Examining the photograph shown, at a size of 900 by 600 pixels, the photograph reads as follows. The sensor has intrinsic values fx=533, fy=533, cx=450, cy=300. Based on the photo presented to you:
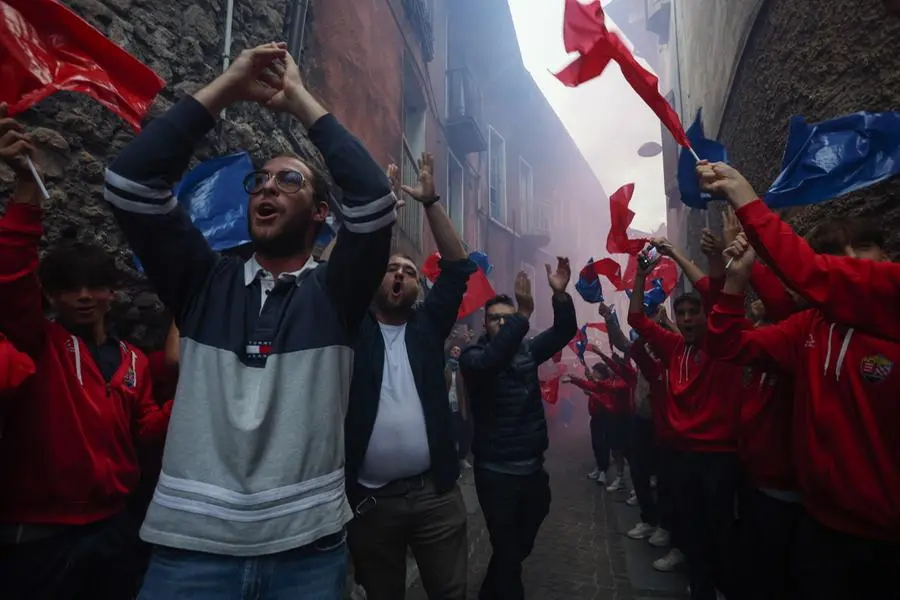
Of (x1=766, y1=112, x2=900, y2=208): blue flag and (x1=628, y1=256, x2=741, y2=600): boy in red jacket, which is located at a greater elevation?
(x1=766, y1=112, x2=900, y2=208): blue flag

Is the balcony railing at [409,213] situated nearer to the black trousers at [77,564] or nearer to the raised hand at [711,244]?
the raised hand at [711,244]

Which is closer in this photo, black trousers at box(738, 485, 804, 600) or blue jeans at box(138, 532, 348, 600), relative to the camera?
blue jeans at box(138, 532, 348, 600)

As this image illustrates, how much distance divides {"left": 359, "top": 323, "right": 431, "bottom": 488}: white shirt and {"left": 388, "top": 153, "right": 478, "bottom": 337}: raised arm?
402 millimetres

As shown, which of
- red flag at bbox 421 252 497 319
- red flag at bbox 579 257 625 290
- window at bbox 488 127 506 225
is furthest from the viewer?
window at bbox 488 127 506 225

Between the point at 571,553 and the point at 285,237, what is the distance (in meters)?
4.59

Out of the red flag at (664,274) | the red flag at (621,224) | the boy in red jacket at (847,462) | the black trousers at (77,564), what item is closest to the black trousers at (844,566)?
the boy in red jacket at (847,462)

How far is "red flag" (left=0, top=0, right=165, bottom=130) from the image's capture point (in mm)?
1838

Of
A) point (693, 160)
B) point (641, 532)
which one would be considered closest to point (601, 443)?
point (641, 532)

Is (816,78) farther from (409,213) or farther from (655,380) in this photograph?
(409,213)

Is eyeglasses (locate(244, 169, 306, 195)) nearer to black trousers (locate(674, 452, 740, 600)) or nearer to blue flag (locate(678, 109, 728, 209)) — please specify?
blue flag (locate(678, 109, 728, 209))

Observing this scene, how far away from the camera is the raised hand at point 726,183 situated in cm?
192

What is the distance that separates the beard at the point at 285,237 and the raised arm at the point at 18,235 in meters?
0.64

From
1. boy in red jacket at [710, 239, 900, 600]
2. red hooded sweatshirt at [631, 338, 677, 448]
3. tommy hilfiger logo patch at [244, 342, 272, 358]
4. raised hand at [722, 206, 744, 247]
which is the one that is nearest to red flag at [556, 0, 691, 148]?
raised hand at [722, 206, 744, 247]

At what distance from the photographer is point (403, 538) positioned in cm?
252
